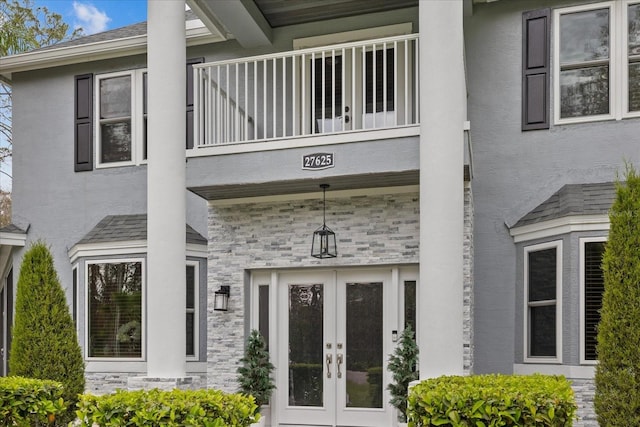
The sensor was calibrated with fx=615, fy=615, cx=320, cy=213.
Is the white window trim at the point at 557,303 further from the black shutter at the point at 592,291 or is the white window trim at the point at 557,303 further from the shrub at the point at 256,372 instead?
the shrub at the point at 256,372

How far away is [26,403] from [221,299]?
2705 mm

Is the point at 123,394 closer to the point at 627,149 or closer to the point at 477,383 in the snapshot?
the point at 477,383

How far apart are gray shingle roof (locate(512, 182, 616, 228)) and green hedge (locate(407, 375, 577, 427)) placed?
279 cm

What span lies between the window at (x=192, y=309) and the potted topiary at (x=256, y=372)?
3.82 ft

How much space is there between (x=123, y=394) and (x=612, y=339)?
484 cm

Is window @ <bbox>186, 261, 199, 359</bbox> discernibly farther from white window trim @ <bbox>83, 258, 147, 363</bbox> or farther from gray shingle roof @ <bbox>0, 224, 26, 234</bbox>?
gray shingle roof @ <bbox>0, 224, 26, 234</bbox>

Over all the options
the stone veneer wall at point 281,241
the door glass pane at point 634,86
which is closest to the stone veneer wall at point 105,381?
the stone veneer wall at point 281,241

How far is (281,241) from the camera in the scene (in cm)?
839

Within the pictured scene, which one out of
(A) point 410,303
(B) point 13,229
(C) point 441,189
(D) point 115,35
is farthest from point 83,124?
(C) point 441,189

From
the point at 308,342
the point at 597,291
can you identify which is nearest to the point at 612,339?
the point at 597,291

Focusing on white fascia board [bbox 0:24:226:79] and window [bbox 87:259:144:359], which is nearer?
window [bbox 87:259:144:359]

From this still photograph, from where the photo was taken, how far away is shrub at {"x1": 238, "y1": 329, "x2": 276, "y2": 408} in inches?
315

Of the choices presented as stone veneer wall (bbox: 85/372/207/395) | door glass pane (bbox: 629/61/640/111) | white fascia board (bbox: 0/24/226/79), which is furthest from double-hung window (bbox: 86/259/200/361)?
door glass pane (bbox: 629/61/640/111)

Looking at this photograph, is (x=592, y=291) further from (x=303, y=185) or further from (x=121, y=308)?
(x=121, y=308)
